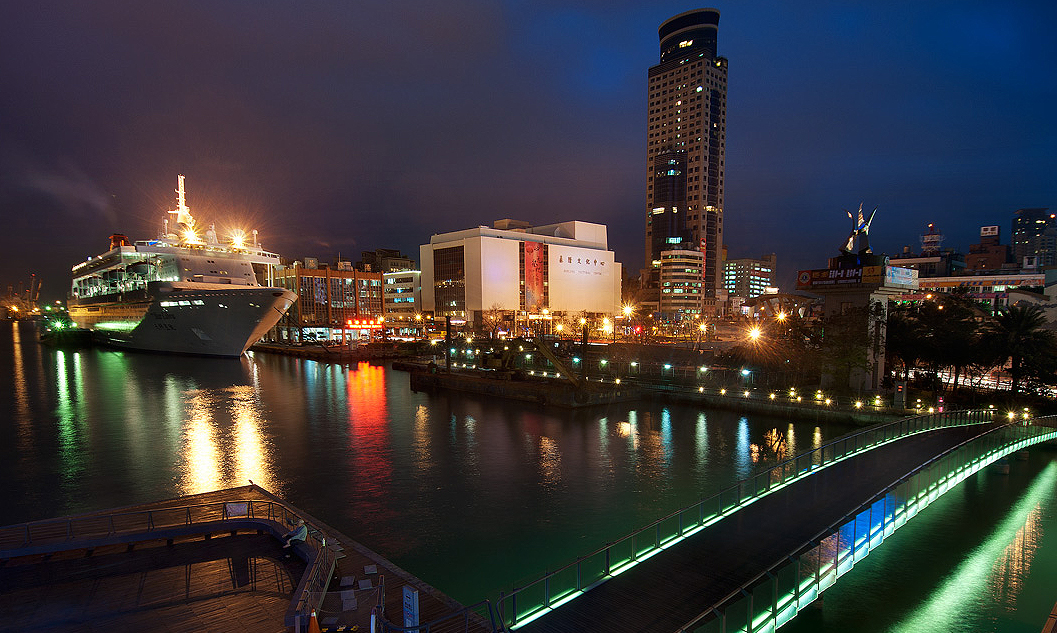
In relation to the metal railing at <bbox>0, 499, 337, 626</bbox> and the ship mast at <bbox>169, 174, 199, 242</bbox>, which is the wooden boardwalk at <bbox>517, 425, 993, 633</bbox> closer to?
the metal railing at <bbox>0, 499, 337, 626</bbox>

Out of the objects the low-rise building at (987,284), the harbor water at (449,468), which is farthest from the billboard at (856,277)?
the low-rise building at (987,284)

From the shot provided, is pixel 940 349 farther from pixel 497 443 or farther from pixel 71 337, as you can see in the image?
pixel 71 337

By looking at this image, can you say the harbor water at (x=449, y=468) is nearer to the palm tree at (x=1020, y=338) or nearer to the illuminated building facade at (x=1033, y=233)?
the palm tree at (x=1020, y=338)

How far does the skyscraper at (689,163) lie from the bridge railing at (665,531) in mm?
104131

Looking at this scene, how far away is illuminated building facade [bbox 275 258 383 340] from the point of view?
74625 mm

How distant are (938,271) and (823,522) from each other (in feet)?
271

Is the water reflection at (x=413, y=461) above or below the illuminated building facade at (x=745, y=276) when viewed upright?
below

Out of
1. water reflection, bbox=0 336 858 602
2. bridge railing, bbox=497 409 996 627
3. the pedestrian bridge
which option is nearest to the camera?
the pedestrian bridge

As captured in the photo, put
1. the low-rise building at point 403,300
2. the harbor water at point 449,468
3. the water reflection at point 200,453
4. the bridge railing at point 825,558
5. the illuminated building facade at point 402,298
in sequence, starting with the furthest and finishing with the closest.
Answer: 1. the illuminated building facade at point 402,298
2. the low-rise building at point 403,300
3. the water reflection at point 200,453
4. the harbor water at point 449,468
5. the bridge railing at point 825,558

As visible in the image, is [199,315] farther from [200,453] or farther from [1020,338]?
[1020,338]

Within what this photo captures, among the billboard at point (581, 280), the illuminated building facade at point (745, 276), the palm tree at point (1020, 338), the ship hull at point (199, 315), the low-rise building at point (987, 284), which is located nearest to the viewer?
the palm tree at point (1020, 338)

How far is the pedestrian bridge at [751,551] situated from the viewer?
7.15 meters

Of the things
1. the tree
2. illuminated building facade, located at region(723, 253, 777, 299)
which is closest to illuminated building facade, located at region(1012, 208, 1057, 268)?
illuminated building facade, located at region(723, 253, 777, 299)

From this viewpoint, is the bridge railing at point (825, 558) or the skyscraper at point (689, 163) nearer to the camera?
the bridge railing at point (825, 558)
